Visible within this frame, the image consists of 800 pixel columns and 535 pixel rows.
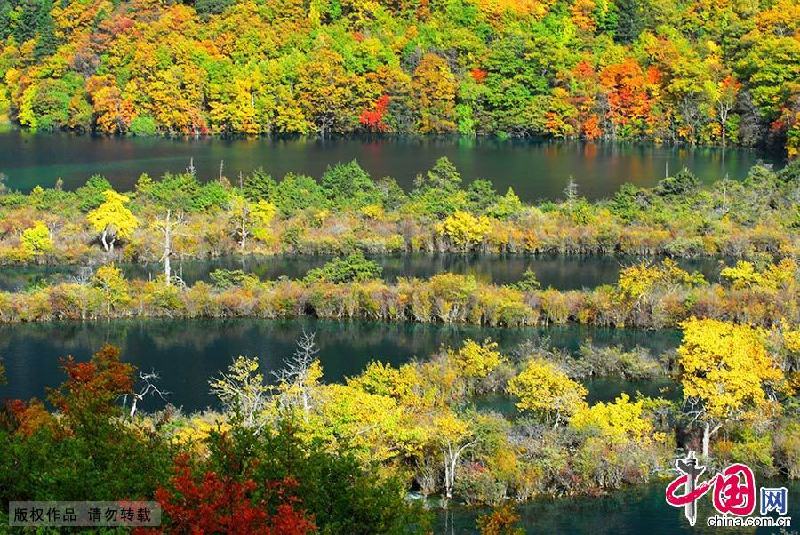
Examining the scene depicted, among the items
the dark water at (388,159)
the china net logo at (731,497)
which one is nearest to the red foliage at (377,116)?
the dark water at (388,159)

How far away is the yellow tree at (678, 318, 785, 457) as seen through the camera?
79.7 ft

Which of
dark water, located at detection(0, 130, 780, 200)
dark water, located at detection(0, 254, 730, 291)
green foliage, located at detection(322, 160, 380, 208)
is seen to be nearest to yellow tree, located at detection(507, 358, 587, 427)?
dark water, located at detection(0, 254, 730, 291)

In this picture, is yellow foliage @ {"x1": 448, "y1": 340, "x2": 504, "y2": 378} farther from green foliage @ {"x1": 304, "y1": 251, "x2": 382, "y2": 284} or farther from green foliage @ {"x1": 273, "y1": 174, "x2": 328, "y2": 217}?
green foliage @ {"x1": 273, "y1": 174, "x2": 328, "y2": 217}

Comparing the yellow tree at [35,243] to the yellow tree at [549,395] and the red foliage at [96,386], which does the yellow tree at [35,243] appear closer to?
the red foliage at [96,386]

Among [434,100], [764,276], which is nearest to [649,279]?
[764,276]

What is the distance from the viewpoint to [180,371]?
103ft

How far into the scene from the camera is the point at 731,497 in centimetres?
2139

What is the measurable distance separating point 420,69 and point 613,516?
203 feet

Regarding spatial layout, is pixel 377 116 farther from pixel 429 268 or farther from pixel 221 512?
pixel 221 512

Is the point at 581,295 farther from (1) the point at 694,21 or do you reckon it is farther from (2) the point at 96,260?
(1) the point at 694,21

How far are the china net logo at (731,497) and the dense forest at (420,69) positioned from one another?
2001 inches

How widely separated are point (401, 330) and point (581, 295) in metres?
5.90

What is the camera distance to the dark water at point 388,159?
198 ft

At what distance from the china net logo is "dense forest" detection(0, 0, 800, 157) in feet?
167
